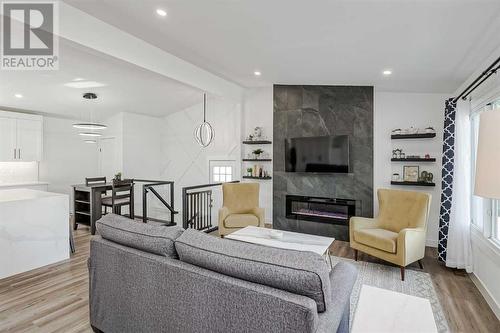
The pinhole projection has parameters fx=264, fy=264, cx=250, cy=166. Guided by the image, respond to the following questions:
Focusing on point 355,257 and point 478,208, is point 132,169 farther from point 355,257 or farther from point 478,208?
point 478,208

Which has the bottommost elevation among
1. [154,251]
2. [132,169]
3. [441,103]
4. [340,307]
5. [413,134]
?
[340,307]

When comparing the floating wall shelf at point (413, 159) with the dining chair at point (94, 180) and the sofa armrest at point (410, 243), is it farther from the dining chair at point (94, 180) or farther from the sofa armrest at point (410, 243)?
the dining chair at point (94, 180)

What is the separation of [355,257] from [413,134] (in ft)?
7.41

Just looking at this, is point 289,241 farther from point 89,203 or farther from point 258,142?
point 89,203

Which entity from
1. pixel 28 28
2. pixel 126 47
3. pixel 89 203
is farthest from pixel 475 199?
pixel 89 203

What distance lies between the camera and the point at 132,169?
6.77 metres

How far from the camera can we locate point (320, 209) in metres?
5.20

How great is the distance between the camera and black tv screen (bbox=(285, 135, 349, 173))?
4.79 metres

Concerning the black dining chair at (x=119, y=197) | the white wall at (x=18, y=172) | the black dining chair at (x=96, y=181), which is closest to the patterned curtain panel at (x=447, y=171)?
the black dining chair at (x=119, y=197)

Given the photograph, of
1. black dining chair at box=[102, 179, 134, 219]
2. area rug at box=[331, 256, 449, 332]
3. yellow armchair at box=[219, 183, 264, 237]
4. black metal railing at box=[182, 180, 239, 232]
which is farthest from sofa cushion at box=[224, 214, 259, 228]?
black dining chair at box=[102, 179, 134, 219]

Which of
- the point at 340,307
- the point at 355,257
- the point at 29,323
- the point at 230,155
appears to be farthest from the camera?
the point at 230,155

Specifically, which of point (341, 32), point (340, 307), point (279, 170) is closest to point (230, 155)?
point (279, 170)

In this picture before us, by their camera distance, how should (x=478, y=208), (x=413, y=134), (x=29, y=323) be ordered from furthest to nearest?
(x=413, y=134) < (x=478, y=208) < (x=29, y=323)

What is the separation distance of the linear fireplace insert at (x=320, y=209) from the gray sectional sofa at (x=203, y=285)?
330 centimetres
